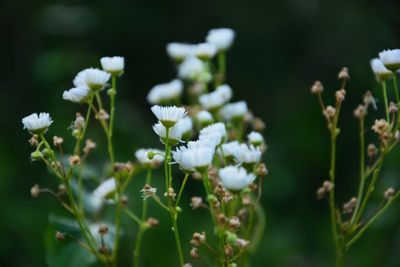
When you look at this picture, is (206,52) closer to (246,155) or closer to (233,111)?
(233,111)

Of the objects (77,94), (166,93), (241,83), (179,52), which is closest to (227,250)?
(77,94)

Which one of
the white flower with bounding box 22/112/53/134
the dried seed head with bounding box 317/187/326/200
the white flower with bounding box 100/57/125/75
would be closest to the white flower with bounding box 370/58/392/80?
the dried seed head with bounding box 317/187/326/200

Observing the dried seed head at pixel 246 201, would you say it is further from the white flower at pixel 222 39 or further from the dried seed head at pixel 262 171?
the white flower at pixel 222 39

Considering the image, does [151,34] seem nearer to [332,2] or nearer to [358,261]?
[332,2]

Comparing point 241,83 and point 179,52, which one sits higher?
point 241,83

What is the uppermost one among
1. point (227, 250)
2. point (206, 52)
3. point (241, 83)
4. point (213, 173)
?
point (241, 83)

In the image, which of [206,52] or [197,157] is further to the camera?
[206,52]

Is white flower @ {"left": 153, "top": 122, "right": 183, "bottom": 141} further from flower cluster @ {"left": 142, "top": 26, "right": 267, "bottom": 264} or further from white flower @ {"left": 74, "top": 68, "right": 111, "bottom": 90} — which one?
white flower @ {"left": 74, "top": 68, "right": 111, "bottom": 90}

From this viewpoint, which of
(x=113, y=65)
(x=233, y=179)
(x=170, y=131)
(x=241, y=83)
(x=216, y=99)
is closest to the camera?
(x=233, y=179)
